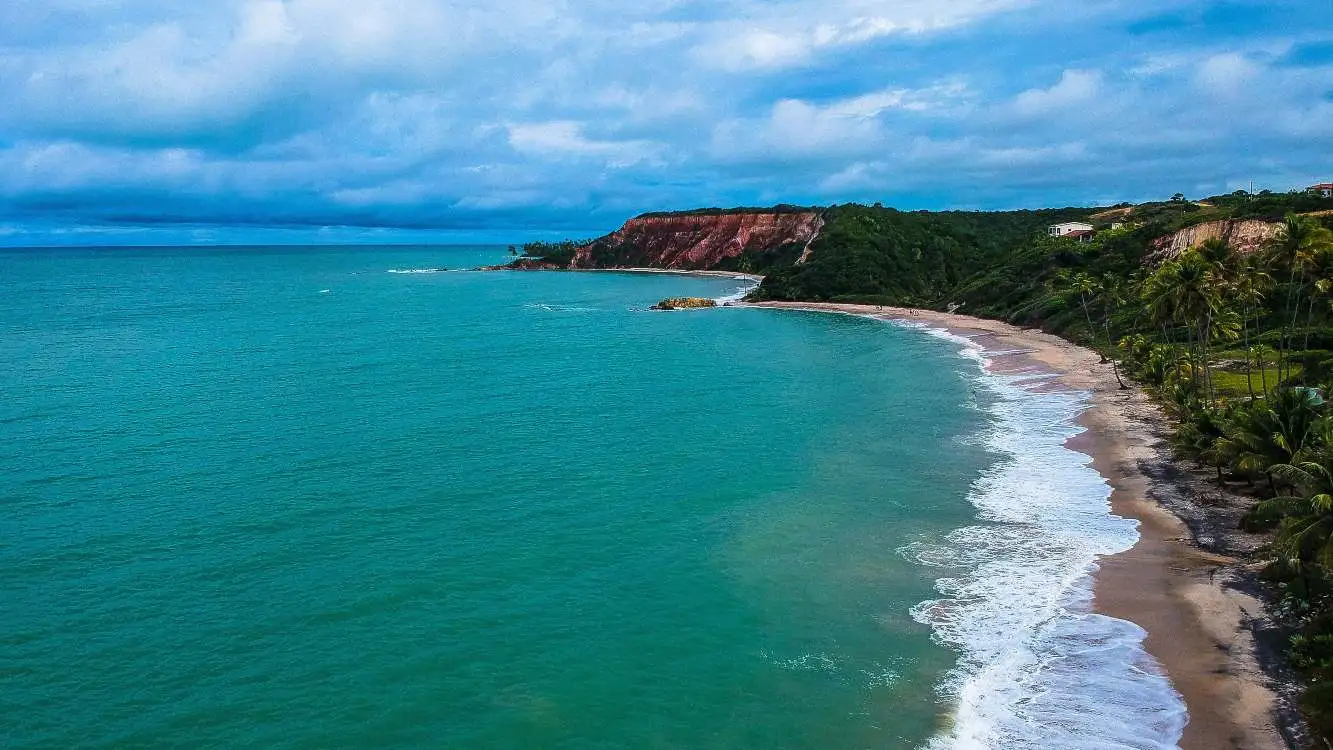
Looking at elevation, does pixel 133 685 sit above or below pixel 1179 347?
below

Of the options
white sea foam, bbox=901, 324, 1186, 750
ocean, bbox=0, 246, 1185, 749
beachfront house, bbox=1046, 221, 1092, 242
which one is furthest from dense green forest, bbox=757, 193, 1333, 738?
ocean, bbox=0, 246, 1185, 749

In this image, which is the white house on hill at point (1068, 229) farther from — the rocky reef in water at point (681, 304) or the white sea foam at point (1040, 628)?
the white sea foam at point (1040, 628)

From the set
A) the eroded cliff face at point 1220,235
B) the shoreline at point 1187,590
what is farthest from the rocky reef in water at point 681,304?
the shoreline at point 1187,590

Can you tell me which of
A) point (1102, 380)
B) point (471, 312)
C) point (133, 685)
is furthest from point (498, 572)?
point (471, 312)

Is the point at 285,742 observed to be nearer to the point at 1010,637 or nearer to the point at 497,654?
the point at 497,654

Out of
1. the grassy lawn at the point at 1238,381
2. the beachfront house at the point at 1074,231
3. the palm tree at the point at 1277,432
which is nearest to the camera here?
the palm tree at the point at 1277,432
